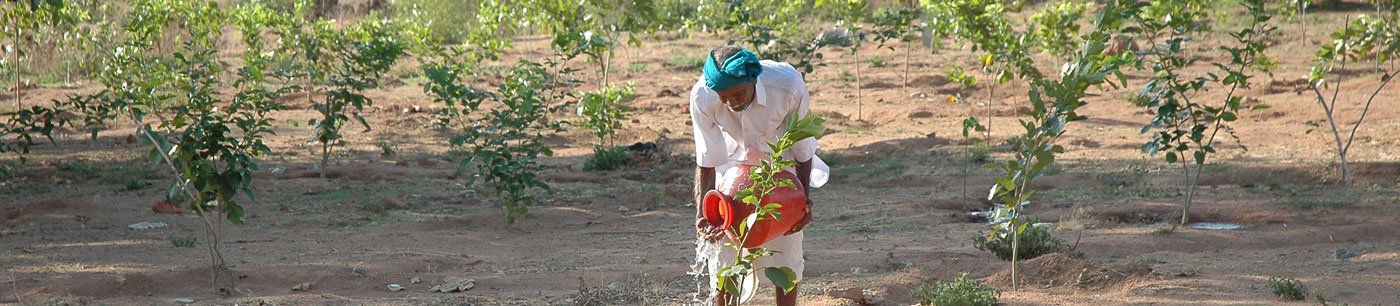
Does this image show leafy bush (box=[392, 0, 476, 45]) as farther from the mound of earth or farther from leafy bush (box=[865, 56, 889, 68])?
the mound of earth

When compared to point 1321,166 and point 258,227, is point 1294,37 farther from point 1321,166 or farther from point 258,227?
point 258,227

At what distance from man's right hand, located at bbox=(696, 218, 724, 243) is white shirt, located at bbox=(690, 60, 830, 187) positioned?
0.18 m

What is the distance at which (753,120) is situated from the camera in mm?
2852

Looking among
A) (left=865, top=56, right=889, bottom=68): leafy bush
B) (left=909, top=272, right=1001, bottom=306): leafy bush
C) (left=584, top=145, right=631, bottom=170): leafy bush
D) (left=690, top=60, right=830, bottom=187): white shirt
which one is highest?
(left=690, top=60, right=830, bottom=187): white shirt

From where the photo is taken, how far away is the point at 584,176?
781 centimetres

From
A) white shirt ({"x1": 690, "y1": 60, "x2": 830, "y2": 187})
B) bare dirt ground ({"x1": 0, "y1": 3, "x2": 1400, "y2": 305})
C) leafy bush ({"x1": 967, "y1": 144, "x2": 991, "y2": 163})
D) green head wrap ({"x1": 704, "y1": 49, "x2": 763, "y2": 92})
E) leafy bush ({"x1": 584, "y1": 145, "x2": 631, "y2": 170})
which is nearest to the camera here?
green head wrap ({"x1": 704, "y1": 49, "x2": 763, "y2": 92})

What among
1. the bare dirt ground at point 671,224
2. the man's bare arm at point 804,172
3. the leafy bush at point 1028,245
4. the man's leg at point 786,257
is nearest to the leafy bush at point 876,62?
the bare dirt ground at point 671,224

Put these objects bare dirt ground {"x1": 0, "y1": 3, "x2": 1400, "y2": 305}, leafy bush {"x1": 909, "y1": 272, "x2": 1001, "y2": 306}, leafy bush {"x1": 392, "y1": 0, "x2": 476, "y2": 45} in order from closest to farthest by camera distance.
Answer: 1. leafy bush {"x1": 909, "y1": 272, "x2": 1001, "y2": 306}
2. bare dirt ground {"x1": 0, "y1": 3, "x2": 1400, "y2": 305}
3. leafy bush {"x1": 392, "y1": 0, "x2": 476, "y2": 45}

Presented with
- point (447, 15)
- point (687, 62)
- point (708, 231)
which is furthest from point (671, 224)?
point (447, 15)

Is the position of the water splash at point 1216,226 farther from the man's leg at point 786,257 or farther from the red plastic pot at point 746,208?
the red plastic pot at point 746,208

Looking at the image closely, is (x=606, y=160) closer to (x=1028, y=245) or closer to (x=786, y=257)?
(x=1028, y=245)

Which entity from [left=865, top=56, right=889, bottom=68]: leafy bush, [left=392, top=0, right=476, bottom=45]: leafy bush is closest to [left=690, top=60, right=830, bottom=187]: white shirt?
[left=865, top=56, right=889, bottom=68]: leafy bush

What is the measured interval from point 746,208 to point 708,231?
19 cm

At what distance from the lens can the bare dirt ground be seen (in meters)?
4.04
